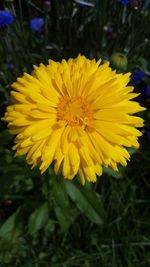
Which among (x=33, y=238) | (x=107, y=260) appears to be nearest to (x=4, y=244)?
(x=33, y=238)

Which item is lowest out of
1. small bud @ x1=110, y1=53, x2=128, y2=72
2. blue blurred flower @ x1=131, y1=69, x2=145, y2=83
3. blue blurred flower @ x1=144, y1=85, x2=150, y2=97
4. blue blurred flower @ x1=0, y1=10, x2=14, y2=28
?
small bud @ x1=110, y1=53, x2=128, y2=72

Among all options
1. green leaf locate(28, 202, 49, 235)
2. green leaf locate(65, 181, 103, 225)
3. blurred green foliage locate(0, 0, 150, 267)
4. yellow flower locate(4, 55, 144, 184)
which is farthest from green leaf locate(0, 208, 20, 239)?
yellow flower locate(4, 55, 144, 184)

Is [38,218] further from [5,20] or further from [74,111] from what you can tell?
[5,20]

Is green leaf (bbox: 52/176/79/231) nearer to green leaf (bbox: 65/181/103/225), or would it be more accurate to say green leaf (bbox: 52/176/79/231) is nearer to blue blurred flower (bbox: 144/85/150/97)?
green leaf (bbox: 65/181/103/225)

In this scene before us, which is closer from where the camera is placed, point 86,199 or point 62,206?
point 62,206

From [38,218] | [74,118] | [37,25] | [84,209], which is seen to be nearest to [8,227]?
[38,218]

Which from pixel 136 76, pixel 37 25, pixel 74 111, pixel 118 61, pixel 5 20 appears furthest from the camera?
pixel 37 25

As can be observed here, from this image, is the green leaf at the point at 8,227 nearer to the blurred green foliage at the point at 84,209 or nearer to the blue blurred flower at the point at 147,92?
the blurred green foliage at the point at 84,209

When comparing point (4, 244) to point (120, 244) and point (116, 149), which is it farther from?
point (116, 149)
